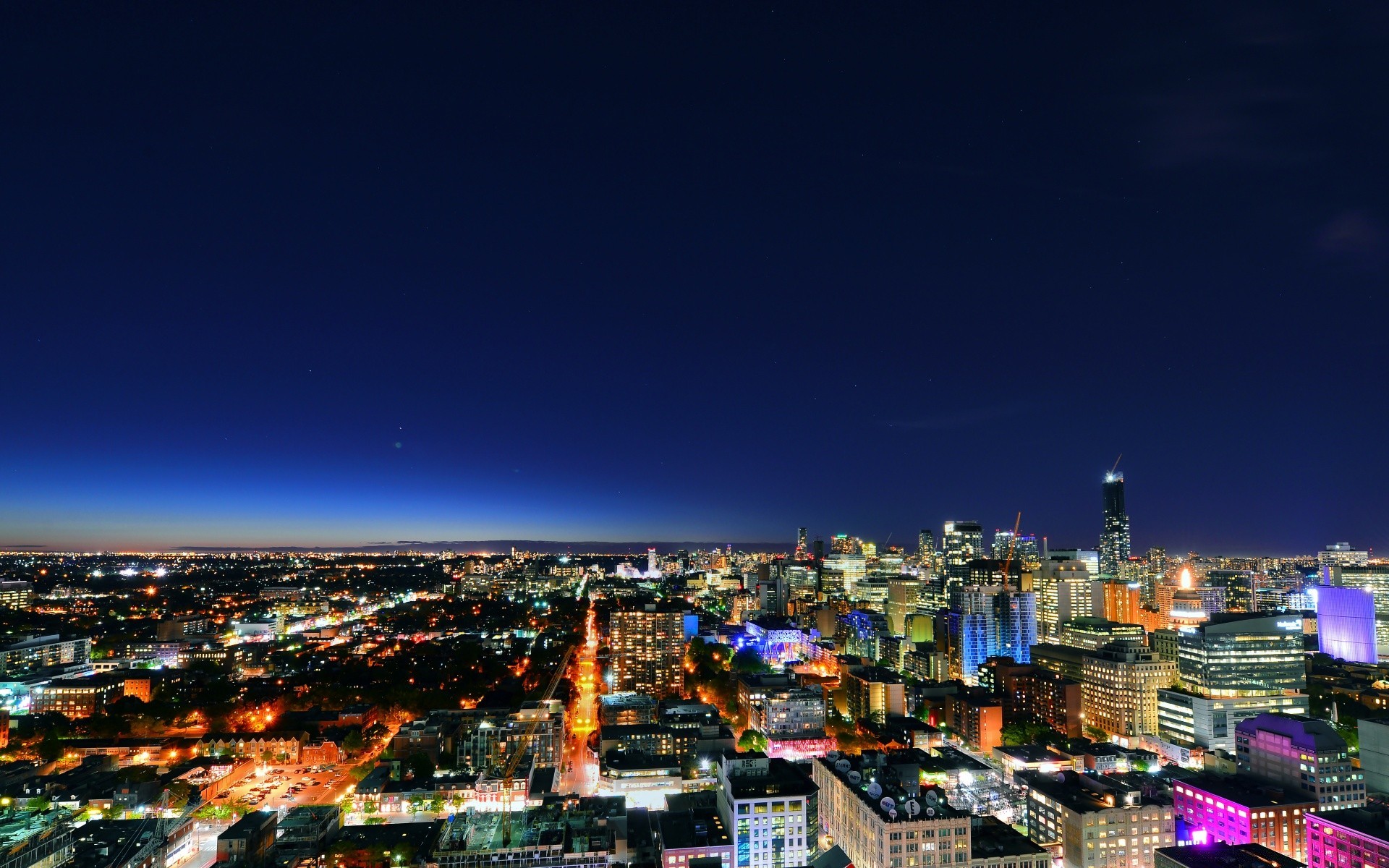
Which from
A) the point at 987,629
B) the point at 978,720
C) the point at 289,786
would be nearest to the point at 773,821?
the point at 978,720

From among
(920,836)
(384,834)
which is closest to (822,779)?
(920,836)

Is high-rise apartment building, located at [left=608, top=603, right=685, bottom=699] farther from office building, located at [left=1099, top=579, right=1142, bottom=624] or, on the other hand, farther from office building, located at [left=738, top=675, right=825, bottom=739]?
office building, located at [left=1099, top=579, right=1142, bottom=624]

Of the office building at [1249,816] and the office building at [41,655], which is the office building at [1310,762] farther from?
the office building at [41,655]

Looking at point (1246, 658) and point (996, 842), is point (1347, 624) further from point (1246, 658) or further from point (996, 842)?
point (996, 842)

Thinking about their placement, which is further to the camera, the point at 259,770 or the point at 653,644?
the point at 653,644

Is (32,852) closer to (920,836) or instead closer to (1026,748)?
(920,836)

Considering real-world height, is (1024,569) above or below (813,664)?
above
